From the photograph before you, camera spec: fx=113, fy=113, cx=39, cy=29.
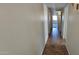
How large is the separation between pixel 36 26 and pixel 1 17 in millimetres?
494

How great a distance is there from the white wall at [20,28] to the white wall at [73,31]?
24cm

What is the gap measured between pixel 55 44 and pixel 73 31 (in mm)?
195

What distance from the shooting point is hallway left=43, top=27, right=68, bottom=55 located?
0.99 metres

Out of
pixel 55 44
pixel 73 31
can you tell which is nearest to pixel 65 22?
pixel 73 31

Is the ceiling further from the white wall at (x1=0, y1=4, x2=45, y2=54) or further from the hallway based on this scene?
the hallway

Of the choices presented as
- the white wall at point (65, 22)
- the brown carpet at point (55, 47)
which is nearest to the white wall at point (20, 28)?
the brown carpet at point (55, 47)

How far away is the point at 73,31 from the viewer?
988 mm

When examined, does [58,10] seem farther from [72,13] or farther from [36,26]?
[36,26]

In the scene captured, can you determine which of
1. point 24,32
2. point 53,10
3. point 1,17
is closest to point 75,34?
point 53,10

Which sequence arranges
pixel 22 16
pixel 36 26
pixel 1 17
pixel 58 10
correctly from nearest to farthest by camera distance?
pixel 1 17
pixel 22 16
pixel 58 10
pixel 36 26

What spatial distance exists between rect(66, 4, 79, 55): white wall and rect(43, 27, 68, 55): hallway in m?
0.06

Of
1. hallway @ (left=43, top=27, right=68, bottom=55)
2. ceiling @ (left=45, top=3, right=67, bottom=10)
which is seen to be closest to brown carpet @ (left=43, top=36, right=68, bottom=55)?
hallway @ (left=43, top=27, right=68, bottom=55)

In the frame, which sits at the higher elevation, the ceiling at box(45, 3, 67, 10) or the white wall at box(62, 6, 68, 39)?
the ceiling at box(45, 3, 67, 10)
